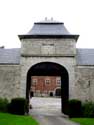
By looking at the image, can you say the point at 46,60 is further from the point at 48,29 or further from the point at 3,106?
the point at 3,106

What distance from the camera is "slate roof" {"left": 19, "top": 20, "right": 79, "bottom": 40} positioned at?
33.9m

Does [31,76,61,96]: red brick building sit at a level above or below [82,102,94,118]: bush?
above

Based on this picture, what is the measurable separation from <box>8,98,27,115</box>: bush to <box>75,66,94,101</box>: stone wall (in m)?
5.62

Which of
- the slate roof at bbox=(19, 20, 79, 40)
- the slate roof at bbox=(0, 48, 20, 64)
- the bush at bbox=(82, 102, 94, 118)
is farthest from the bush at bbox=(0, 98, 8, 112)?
the bush at bbox=(82, 102, 94, 118)

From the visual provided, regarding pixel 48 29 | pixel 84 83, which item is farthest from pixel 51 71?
pixel 84 83

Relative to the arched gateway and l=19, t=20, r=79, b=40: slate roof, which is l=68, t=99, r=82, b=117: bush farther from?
l=19, t=20, r=79, b=40: slate roof

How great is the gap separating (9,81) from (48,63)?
14.9 ft

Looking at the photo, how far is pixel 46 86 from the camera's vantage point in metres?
84.2

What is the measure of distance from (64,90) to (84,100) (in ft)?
21.1

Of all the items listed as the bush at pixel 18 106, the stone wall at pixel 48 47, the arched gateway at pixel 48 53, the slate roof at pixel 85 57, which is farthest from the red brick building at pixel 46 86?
the bush at pixel 18 106

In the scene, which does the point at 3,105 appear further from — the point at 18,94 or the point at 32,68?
the point at 32,68

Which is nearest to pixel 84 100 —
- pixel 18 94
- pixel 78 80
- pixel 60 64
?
pixel 78 80

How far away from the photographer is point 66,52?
3347 cm

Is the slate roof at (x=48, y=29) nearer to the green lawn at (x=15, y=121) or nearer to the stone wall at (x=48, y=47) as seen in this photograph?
the stone wall at (x=48, y=47)
